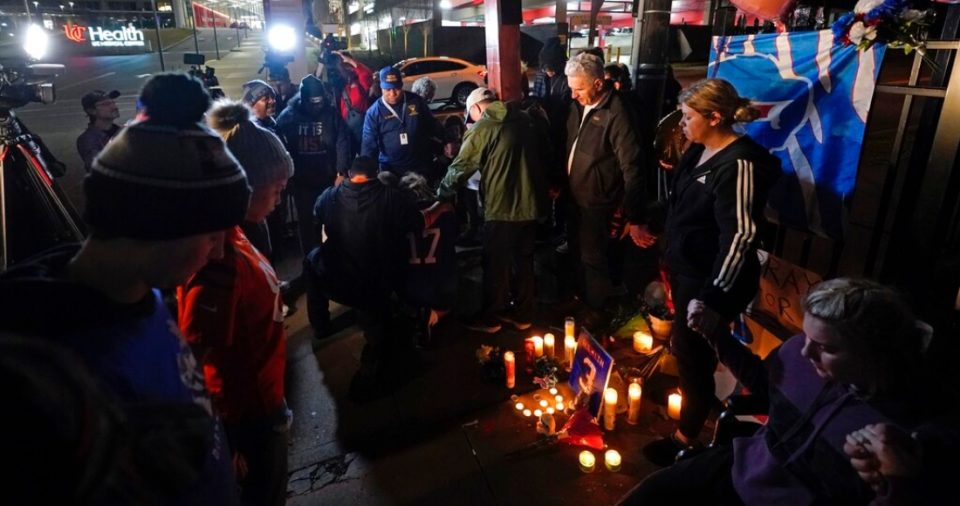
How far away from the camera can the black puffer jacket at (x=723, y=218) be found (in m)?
2.43

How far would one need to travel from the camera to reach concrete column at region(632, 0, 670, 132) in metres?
5.22

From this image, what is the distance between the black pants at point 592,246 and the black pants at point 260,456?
312 centimetres

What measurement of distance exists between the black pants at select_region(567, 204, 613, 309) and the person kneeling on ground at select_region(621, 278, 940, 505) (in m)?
2.45

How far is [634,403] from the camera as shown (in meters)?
3.38

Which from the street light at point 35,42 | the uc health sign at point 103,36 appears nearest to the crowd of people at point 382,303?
the street light at point 35,42

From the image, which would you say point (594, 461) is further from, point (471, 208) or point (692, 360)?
point (471, 208)

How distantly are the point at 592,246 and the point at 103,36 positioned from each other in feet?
125

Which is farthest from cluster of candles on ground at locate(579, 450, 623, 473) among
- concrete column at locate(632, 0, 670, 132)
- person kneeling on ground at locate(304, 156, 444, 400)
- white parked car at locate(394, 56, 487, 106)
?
white parked car at locate(394, 56, 487, 106)

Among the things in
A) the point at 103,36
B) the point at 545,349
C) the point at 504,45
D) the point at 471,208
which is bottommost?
the point at 545,349

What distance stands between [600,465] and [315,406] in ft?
6.61

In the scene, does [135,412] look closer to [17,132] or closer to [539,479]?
[539,479]

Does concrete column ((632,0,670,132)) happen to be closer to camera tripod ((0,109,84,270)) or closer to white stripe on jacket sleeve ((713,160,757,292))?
white stripe on jacket sleeve ((713,160,757,292))

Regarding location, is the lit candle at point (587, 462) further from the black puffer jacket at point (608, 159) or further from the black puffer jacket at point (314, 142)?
the black puffer jacket at point (314, 142)

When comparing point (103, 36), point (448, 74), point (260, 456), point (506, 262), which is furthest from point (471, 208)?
point (103, 36)
